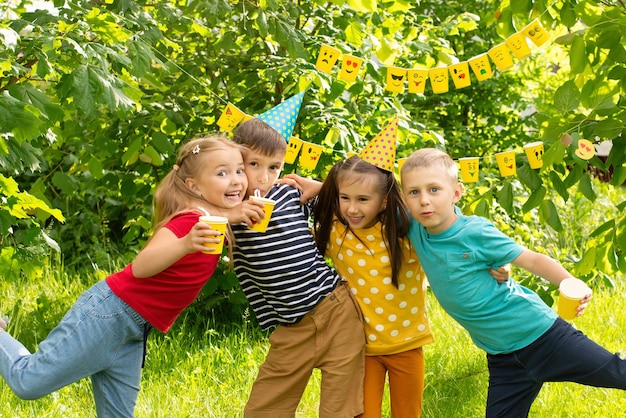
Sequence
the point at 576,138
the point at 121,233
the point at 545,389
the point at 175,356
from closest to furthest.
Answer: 1. the point at 576,138
2. the point at 545,389
3. the point at 175,356
4. the point at 121,233

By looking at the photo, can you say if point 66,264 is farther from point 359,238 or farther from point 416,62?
point 359,238

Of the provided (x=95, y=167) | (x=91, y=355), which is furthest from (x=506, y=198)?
(x=95, y=167)

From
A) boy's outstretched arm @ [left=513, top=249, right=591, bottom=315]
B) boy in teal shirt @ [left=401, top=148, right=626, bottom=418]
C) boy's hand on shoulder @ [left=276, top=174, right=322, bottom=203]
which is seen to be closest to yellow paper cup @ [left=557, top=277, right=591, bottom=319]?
boy's outstretched arm @ [left=513, top=249, right=591, bottom=315]

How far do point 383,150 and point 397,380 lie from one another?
89 cm

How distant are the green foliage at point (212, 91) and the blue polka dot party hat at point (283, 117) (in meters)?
0.61

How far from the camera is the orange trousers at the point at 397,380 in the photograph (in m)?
3.04

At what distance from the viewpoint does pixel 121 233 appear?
6.45 m

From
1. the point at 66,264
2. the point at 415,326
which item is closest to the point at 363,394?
the point at 415,326

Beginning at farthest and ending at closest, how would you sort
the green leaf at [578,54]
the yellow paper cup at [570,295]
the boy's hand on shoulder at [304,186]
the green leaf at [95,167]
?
1. the green leaf at [95,167]
2. the green leaf at [578,54]
3. the boy's hand on shoulder at [304,186]
4. the yellow paper cup at [570,295]

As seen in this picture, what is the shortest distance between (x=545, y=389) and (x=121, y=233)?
12.5ft

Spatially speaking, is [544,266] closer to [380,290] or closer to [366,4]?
[380,290]

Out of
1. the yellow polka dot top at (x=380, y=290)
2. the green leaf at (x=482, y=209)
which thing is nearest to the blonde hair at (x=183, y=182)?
the yellow polka dot top at (x=380, y=290)

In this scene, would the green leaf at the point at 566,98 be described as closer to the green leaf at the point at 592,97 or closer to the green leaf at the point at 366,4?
the green leaf at the point at 592,97

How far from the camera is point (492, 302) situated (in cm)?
283
